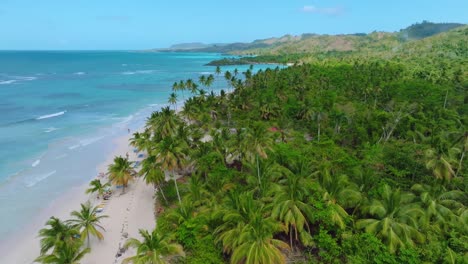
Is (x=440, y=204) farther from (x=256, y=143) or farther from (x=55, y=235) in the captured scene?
(x=55, y=235)

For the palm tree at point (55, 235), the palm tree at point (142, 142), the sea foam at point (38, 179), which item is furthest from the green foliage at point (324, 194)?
the sea foam at point (38, 179)

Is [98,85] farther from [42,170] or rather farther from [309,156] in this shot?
[309,156]

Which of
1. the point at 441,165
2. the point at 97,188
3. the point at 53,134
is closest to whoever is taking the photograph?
the point at 441,165

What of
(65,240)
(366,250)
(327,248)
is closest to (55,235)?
(65,240)

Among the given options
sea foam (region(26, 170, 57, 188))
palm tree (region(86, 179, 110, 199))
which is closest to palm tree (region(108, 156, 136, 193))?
palm tree (region(86, 179, 110, 199))

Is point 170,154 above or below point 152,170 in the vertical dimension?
above
